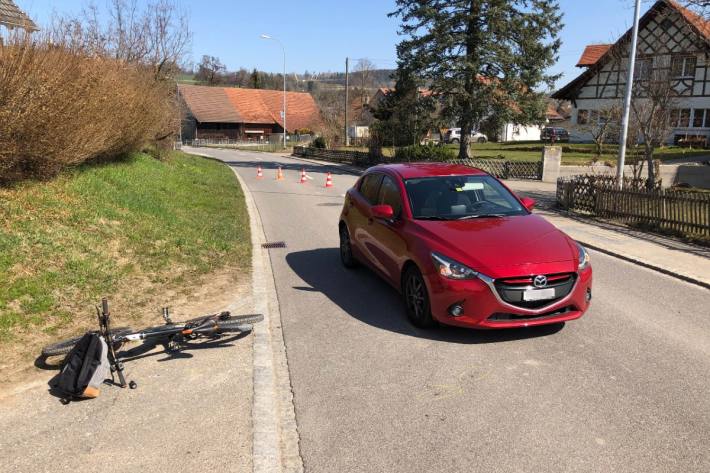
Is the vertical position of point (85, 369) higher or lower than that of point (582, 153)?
lower

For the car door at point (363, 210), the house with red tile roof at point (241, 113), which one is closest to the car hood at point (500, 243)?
the car door at point (363, 210)

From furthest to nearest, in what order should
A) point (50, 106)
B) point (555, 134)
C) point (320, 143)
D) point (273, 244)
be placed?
point (555, 134) < point (320, 143) < point (273, 244) < point (50, 106)

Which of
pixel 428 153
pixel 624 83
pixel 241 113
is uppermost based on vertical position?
pixel 241 113

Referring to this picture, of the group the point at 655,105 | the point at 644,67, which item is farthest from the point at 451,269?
the point at 644,67

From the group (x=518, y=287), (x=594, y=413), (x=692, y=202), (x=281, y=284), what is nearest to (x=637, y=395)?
(x=594, y=413)

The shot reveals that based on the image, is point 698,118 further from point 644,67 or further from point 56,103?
point 56,103

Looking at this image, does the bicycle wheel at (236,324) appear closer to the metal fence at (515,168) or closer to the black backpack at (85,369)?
the black backpack at (85,369)

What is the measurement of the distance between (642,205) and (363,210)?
27.1ft

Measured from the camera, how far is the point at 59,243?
23.6ft

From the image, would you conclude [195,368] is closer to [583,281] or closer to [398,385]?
[398,385]

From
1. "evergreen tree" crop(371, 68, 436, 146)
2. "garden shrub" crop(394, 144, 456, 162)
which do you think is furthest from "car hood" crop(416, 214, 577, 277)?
"garden shrub" crop(394, 144, 456, 162)

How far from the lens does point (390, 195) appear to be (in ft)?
24.2

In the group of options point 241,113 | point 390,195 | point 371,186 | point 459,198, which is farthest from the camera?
point 241,113

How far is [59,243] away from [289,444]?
15.6 feet
